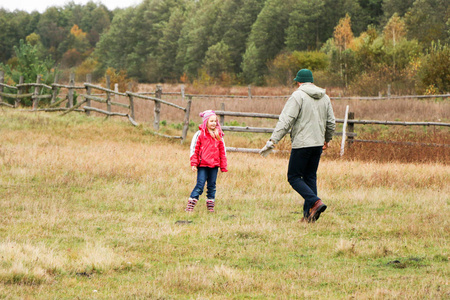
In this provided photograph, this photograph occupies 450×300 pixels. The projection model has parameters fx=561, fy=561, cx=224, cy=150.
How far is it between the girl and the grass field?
0.85ft

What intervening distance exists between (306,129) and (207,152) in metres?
1.59

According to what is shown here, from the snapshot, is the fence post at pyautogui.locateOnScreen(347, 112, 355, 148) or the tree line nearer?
the fence post at pyautogui.locateOnScreen(347, 112, 355, 148)

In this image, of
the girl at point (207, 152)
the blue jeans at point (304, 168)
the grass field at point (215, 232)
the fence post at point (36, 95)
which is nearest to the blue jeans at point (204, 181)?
the girl at point (207, 152)

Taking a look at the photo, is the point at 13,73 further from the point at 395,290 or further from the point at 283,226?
the point at 395,290

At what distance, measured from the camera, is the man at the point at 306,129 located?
6.85 metres

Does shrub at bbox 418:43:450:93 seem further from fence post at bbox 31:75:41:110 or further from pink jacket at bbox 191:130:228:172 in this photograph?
pink jacket at bbox 191:130:228:172

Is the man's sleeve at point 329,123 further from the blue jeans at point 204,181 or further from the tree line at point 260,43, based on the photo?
the tree line at point 260,43

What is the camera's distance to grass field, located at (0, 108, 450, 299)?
15.0 feet

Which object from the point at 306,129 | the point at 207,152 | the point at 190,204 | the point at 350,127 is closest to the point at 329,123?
the point at 306,129

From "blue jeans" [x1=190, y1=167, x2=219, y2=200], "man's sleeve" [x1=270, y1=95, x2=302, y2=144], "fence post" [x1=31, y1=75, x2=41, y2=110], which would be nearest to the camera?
"man's sleeve" [x1=270, y1=95, x2=302, y2=144]

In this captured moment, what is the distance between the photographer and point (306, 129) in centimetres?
688

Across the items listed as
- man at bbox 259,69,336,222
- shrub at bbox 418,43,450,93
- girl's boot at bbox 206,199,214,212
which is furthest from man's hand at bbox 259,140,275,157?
shrub at bbox 418,43,450,93

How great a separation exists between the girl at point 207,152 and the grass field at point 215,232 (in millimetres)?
260

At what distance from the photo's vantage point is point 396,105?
75.7 ft
